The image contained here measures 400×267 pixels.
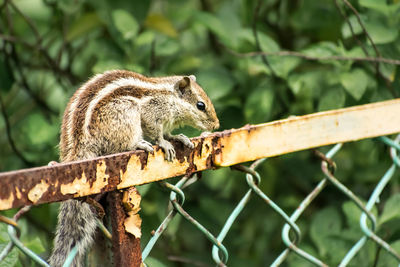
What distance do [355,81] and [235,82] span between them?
0.50 meters

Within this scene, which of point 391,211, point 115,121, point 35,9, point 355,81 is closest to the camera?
point 115,121

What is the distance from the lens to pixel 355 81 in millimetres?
1884

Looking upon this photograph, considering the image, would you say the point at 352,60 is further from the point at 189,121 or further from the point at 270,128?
the point at 270,128

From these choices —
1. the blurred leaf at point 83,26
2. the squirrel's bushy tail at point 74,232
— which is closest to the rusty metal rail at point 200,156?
the squirrel's bushy tail at point 74,232

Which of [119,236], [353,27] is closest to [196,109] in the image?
[353,27]

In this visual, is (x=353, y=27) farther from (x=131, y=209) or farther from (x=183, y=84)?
(x=131, y=209)

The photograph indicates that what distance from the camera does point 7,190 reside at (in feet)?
2.41

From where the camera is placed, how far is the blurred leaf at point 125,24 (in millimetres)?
1968

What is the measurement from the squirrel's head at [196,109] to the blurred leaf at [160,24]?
57 cm

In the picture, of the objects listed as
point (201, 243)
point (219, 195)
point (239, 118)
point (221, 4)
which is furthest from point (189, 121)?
point (221, 4)

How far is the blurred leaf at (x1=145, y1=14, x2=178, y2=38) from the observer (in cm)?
224

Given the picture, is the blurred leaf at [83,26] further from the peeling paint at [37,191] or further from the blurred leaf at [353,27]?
the peeling paint at [37,191]

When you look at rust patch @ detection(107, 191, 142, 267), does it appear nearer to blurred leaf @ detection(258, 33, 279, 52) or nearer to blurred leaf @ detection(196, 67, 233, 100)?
blurred leaf @ detection(196, 67, 233, 100)

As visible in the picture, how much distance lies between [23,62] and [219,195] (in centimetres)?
108
